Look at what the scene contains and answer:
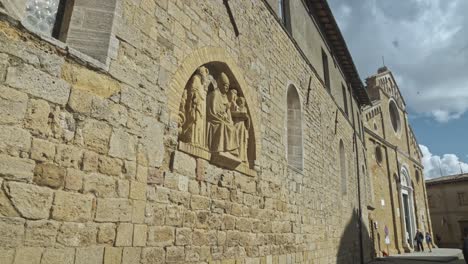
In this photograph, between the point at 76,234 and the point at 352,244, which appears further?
the point at 352,244

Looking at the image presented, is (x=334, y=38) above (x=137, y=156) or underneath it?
above

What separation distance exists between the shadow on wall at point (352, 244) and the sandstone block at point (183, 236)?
22.2 ft

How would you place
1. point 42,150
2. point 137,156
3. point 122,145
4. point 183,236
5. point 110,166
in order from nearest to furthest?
point 42,150 < point 110,166 < point 122,145 < point 137,156 < point 183,236

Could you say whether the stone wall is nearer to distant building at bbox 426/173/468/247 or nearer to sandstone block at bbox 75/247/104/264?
sandstone block at bbox 75/247/104/264

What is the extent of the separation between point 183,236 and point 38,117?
77.6 inches

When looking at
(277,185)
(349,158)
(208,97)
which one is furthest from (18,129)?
(349,158)

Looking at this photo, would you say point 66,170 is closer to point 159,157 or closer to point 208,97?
point 159,157

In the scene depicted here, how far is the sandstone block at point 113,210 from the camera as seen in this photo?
2879 millimetres

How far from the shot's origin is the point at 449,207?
31.5 meters

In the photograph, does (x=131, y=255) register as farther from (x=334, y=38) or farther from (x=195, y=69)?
(x=334, y=38)

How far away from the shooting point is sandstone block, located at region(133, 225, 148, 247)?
317 cm

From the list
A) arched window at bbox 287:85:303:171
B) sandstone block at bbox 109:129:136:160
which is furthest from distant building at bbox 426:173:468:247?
sandstone block at bbox 109:129:136:160

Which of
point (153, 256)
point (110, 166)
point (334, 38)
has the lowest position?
point (153, 256)

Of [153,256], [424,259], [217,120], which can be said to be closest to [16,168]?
[153,256]
